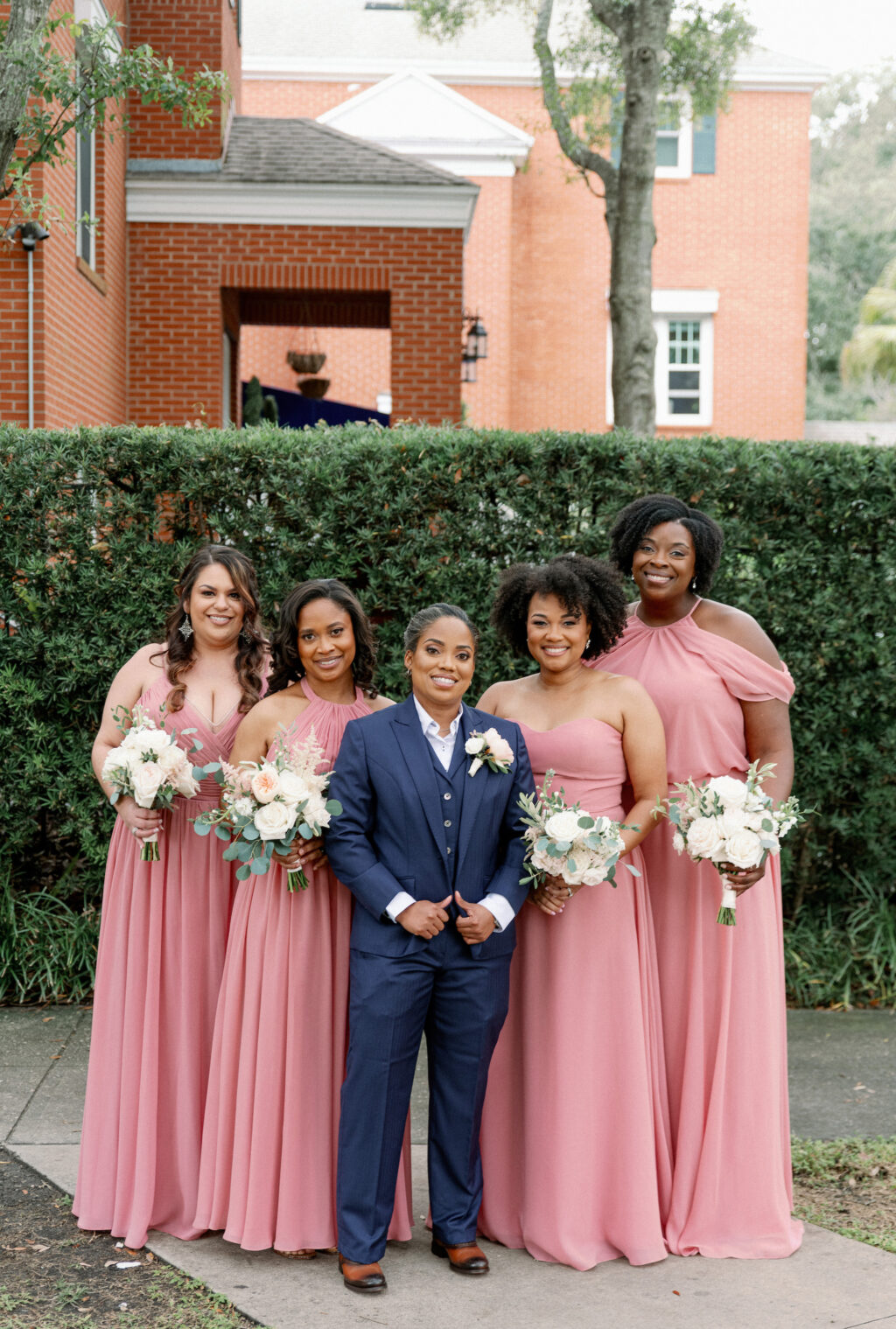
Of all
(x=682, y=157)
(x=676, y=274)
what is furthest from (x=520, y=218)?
(x=682, y=157)

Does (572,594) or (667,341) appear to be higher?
(667,341)

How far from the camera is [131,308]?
13672mm

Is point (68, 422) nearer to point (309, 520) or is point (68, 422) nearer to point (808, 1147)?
point (309, 520)

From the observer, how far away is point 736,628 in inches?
170

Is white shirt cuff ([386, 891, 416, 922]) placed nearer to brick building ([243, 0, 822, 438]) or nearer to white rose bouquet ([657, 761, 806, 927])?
white rose bouquet ([657, 761, 806, 927])

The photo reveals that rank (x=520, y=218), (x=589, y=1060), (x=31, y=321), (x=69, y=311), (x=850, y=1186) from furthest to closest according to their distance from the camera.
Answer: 1. (x=520, y=218)
2. (x=69, y=311)
3. (x=31, y=321)
4. (x=850, y=1186)
5. (x=589, y=1060)

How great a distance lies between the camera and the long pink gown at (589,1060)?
3969mm

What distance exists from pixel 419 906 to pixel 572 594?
3.44 ft

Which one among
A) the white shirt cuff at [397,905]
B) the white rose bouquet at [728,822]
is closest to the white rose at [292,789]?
the white shirt cuff at [397,905]

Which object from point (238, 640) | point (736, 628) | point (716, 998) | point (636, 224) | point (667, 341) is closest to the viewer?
point (716, 998)

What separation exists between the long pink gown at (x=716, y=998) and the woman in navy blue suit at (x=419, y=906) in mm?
637

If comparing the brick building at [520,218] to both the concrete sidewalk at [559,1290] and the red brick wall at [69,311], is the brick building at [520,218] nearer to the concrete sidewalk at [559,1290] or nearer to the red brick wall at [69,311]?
the red brick wall at [69,311]

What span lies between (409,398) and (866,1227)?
412 inches

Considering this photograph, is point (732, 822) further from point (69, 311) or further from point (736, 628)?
point (69, 311)
